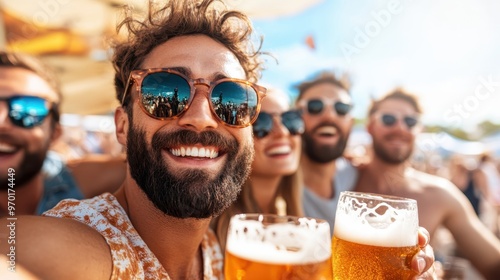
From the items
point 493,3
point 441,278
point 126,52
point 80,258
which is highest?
point 493,3

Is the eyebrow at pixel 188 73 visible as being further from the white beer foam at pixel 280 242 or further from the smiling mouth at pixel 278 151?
the smiling mouth at pixel 278 151

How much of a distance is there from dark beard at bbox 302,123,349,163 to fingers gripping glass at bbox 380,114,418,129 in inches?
21.3

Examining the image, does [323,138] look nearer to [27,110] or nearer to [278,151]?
A: [278,151]

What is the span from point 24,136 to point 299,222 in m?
2.02

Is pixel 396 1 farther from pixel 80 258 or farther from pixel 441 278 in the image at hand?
pixel 80 258

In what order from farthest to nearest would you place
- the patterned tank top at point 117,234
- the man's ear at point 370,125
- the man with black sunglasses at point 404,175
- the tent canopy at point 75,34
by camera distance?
1. the tent canopy at point 75,34
2. the man's ear at point 370,125
3. the man with black sunglasses at point 404,175
4. the patterned tank top at point 117,234

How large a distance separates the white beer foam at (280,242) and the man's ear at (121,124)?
83 centimetres

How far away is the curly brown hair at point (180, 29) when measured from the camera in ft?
5.53

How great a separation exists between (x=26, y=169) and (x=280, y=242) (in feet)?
6.74

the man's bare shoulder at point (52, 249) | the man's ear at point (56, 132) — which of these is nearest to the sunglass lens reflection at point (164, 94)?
the man's bare shoulder at point (52, 249)

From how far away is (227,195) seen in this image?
1.47 meters

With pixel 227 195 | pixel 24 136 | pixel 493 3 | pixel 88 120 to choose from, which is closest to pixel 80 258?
pixel 227 195

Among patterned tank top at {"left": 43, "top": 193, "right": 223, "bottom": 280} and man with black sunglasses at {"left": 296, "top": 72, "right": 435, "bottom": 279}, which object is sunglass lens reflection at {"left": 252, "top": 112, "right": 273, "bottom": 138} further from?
patterned tank top at {"left": 43, "top": 193, "right": 223, "bottom": 280}

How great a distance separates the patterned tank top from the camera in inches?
46.0
